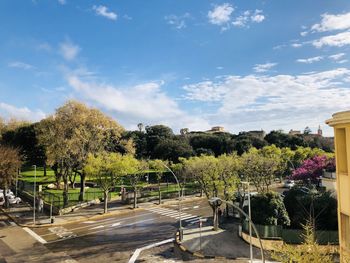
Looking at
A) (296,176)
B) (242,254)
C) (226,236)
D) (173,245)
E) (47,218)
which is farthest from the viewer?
(296,176)

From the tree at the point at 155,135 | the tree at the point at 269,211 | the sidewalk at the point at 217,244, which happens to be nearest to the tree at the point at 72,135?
the sidewalk at the point at 217,244

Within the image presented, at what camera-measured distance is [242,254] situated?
23.8 meters

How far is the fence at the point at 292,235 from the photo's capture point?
2442 cm

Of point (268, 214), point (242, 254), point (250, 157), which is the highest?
point (250, 157)

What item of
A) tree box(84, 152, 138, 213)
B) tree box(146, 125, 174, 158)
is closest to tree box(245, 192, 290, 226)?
tree box(84, 152, 138, 213)

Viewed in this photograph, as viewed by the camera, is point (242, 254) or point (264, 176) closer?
point (242, 254)

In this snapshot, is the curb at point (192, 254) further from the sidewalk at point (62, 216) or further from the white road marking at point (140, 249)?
the sidewalk at point (62, 216)

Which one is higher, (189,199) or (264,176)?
(264,176)

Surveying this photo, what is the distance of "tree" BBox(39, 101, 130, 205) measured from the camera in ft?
130

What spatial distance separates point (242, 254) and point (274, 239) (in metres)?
3.10

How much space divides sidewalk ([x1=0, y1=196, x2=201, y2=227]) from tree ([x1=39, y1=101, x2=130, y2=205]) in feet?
9.19

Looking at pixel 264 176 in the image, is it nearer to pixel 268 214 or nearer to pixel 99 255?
pixel 268 214

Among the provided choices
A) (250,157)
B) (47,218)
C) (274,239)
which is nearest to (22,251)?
(47,218)

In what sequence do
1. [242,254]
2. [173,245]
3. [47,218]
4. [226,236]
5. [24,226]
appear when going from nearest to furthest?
1. [242,254]
2. [173,245]
3. [226,236]
4. [24,226]
5. [47,218]
